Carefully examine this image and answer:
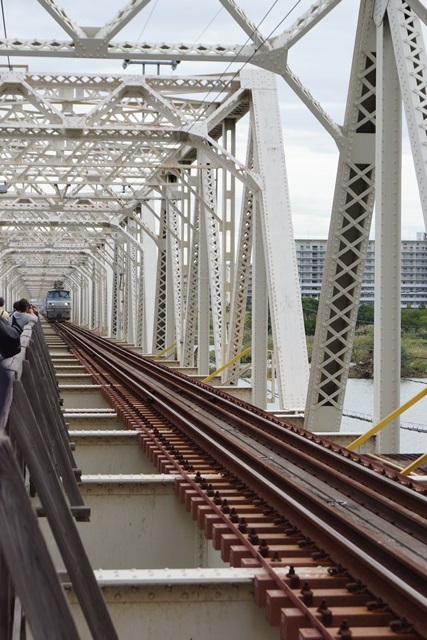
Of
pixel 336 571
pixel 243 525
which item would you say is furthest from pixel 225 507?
pixel 336 571

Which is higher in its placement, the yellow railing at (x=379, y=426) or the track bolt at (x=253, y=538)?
the yellow railing at (x=379, y=426)

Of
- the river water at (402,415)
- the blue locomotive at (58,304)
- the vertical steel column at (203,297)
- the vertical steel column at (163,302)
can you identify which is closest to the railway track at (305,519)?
the vertical steel column at (203,297)

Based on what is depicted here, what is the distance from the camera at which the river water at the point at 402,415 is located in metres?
29.9

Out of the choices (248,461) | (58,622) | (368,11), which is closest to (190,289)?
(368,11)

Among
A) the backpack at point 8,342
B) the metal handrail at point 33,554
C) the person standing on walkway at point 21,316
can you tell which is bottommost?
the metal handrail at point 33,554

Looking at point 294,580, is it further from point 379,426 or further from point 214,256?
point 214,256

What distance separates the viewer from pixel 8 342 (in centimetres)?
695

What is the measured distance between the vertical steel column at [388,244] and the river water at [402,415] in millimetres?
14173

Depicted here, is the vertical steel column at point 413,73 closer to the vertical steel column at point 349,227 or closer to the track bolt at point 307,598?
the vertical steel column at point 349,227

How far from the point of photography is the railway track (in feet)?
17.1

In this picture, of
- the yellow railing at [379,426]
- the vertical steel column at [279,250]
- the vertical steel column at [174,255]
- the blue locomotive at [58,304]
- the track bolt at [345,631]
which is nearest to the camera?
the track bolt at [345,631]

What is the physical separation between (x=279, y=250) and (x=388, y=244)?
5997 mm

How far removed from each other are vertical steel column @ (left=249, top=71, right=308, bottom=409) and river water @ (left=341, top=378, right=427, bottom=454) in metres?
8.68

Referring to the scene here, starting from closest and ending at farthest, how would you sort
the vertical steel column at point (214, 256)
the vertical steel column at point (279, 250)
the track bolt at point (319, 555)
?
1. the track bolt at point (319, 555)
2. the vertical steel column at point (279, 250)
3. the vertical steel column at point (214, 256)
